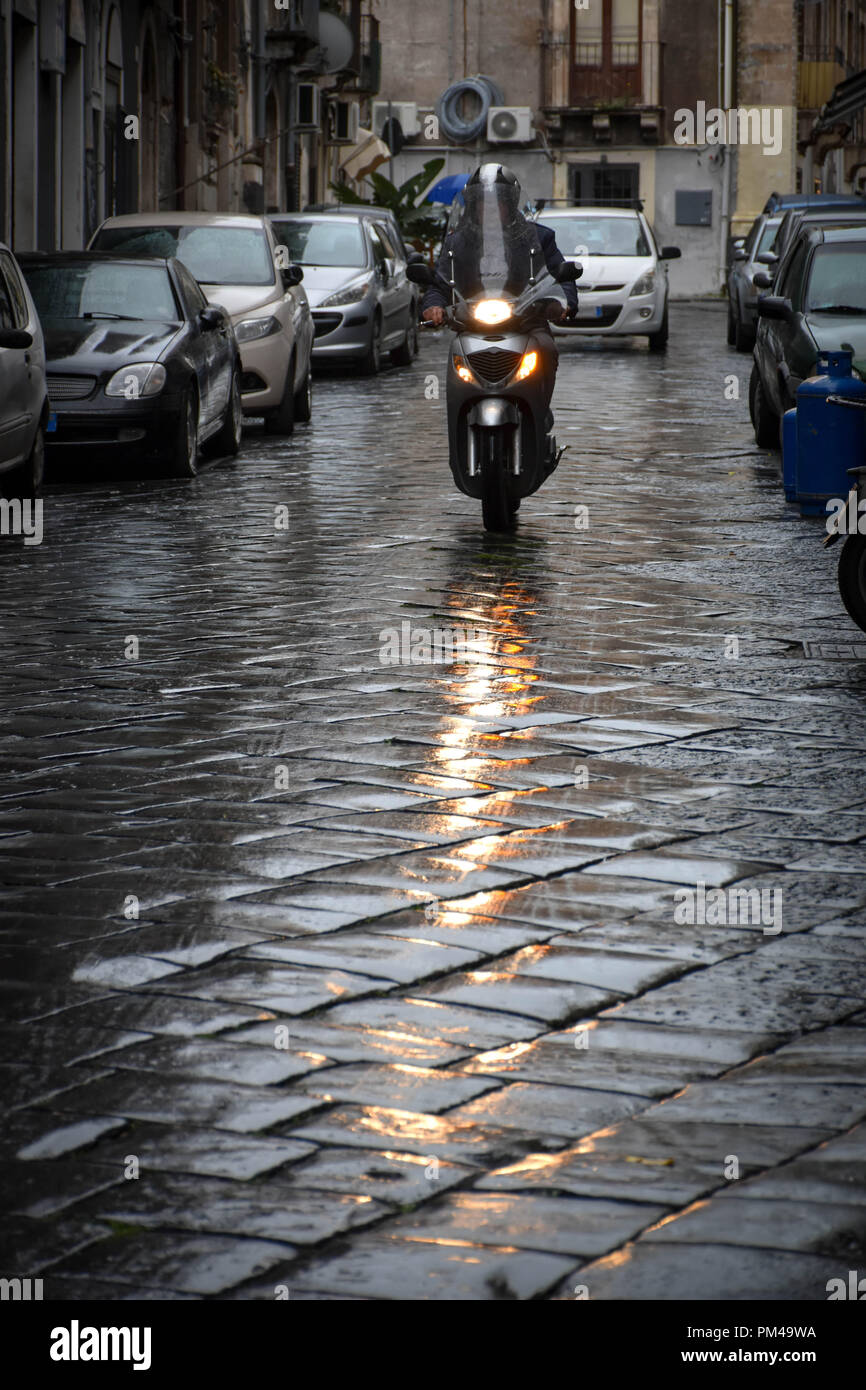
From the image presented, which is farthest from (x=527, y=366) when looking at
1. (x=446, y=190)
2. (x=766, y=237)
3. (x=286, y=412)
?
(x=446, y=190)

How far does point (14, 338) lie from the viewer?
12.0 metres

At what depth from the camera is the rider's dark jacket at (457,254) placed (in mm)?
11039

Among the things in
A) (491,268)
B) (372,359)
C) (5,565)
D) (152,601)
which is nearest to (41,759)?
(152,601)

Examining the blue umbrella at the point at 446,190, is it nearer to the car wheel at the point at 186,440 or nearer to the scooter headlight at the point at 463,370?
the car wheel at the point at 186,440

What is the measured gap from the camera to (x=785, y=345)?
45.3 feet

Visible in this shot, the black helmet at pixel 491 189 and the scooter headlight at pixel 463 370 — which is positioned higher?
the black helmet at pixel 491 189

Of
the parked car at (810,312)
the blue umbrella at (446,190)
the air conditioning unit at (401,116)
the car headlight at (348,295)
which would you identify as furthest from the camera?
the air conditioning unit at (401,116)

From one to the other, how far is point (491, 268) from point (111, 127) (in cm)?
1771

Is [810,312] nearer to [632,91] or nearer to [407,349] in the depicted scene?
[407,349]

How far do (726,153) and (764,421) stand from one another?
4398 centimetres

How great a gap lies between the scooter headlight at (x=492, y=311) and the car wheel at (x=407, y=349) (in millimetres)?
14755

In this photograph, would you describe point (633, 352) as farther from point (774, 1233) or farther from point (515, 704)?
point (774, 1233)

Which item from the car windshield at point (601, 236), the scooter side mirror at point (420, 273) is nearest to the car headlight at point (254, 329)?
the scooter side mirror at point (420, 273)
